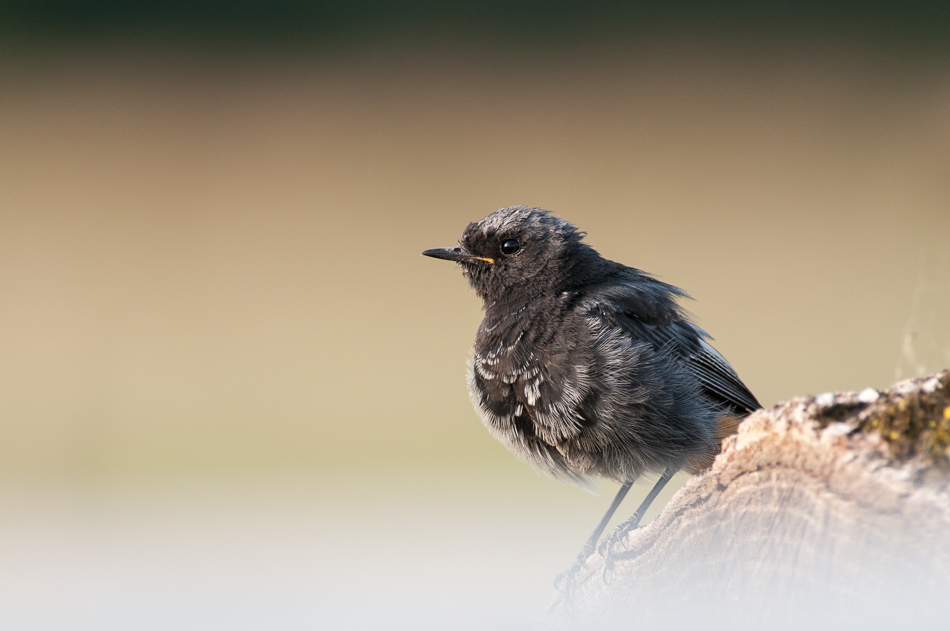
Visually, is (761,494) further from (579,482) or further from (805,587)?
(579,482)

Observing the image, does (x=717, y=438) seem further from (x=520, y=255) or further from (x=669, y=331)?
(x=520, y=255)

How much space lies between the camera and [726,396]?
11.2 feet

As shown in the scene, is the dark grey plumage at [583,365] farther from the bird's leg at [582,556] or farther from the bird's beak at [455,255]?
the bird's leg at [582,556]

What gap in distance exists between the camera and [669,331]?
3549 mm

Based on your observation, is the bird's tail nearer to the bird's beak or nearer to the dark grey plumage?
the dark grey plumage

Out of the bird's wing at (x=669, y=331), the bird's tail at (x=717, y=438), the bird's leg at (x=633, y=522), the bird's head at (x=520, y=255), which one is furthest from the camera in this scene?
the bird's head at (x=520, y=255)

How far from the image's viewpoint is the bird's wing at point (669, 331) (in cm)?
339

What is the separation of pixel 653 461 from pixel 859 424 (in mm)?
1876

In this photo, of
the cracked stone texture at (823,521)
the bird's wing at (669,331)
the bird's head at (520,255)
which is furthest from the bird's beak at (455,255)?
the cracked stone texture at (823,521)

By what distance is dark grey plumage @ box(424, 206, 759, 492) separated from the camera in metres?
3.10

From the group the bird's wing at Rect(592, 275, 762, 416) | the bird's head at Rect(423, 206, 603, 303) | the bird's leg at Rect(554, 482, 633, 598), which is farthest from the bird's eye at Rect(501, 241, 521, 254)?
the bird's leg at Rect(554, 482, 633, 598)

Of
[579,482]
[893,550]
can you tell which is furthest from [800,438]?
[579,482]

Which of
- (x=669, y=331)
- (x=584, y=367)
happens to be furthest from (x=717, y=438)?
(x=584, y=367)

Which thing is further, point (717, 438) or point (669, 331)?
point (669, 331)
